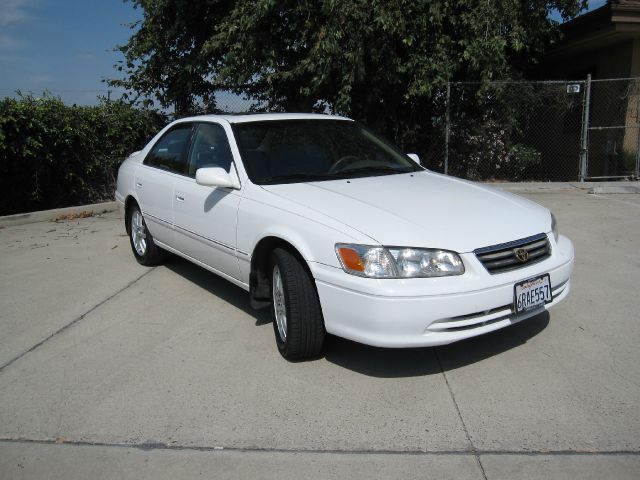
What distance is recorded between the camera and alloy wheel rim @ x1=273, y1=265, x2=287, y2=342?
12.5ft

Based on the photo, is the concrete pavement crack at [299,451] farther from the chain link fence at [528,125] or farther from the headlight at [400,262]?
the chain link fence at [528,125]

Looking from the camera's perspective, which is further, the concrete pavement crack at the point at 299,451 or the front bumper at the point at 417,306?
the front bumper at the point at 417,306

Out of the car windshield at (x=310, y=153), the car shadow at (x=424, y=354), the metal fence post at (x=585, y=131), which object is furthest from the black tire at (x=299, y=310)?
the metal fence post at (x=585, y=131)

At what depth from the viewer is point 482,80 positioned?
10.1 meters

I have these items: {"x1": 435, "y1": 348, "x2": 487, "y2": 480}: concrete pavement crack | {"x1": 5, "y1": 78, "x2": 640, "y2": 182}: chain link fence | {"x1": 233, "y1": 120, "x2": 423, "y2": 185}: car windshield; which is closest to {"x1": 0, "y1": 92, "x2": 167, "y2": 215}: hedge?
{"x1": 5, "y1": 78, "x2": 640, "y2": 182}: chain link fence

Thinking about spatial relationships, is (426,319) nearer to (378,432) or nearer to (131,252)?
(378,432)

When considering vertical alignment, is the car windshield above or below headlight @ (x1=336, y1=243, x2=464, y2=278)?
above

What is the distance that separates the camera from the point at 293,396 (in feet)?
11.0

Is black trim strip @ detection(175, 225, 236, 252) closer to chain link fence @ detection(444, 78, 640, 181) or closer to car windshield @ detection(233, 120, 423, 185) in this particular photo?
car windshield @ detection(233, 120, 423, 185)

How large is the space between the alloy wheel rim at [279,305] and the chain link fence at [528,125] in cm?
735

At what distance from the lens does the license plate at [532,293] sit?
3357 mm

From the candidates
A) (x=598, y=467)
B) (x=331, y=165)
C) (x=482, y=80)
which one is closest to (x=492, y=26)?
(x=482, y=80)

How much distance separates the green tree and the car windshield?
14.7ft

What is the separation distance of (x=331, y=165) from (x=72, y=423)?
2.45 meters
